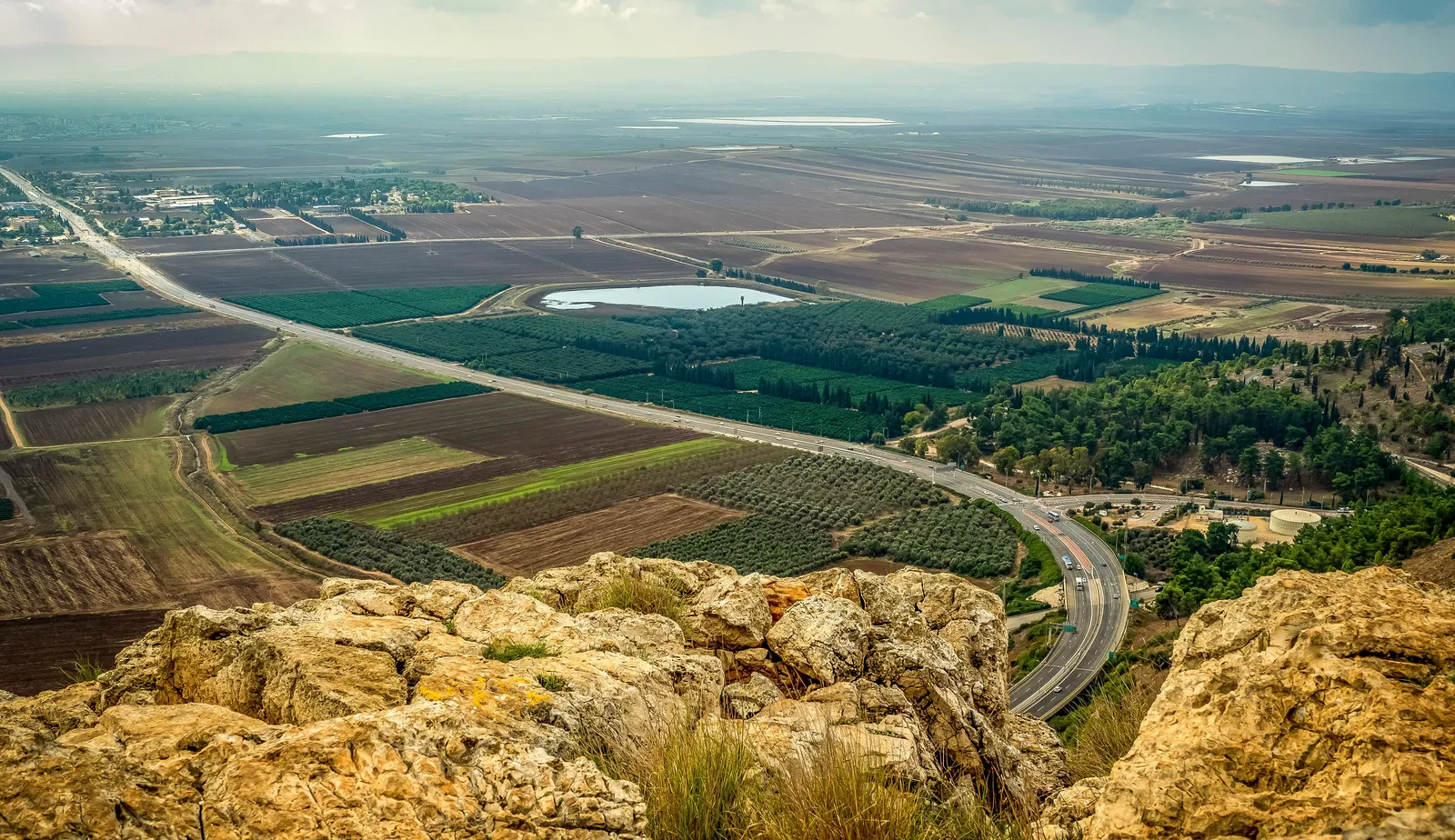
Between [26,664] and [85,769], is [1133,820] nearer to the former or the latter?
[85,769]

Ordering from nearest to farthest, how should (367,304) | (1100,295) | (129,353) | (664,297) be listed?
(129,353)
(367,304)
(1100,295)
(664,297)

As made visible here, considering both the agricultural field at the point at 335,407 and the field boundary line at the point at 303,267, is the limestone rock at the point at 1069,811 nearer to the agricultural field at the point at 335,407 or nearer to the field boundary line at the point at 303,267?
the agricultural field at the point at 335,407

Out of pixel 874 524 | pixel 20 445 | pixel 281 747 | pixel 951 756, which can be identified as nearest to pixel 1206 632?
pixel 951 756

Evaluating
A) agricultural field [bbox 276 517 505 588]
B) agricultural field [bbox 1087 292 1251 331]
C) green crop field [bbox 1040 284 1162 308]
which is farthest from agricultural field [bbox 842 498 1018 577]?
green crop field [bbox 1040 284 1162 308]

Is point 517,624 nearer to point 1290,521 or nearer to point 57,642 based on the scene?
point 57,642

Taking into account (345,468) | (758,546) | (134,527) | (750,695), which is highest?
(750,695)

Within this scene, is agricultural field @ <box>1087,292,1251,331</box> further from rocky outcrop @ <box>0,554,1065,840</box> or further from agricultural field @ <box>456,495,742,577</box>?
rocky outcrop @ <box>0,554,1065,840</box>

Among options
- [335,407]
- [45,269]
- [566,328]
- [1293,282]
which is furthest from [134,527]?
[1293,282]
